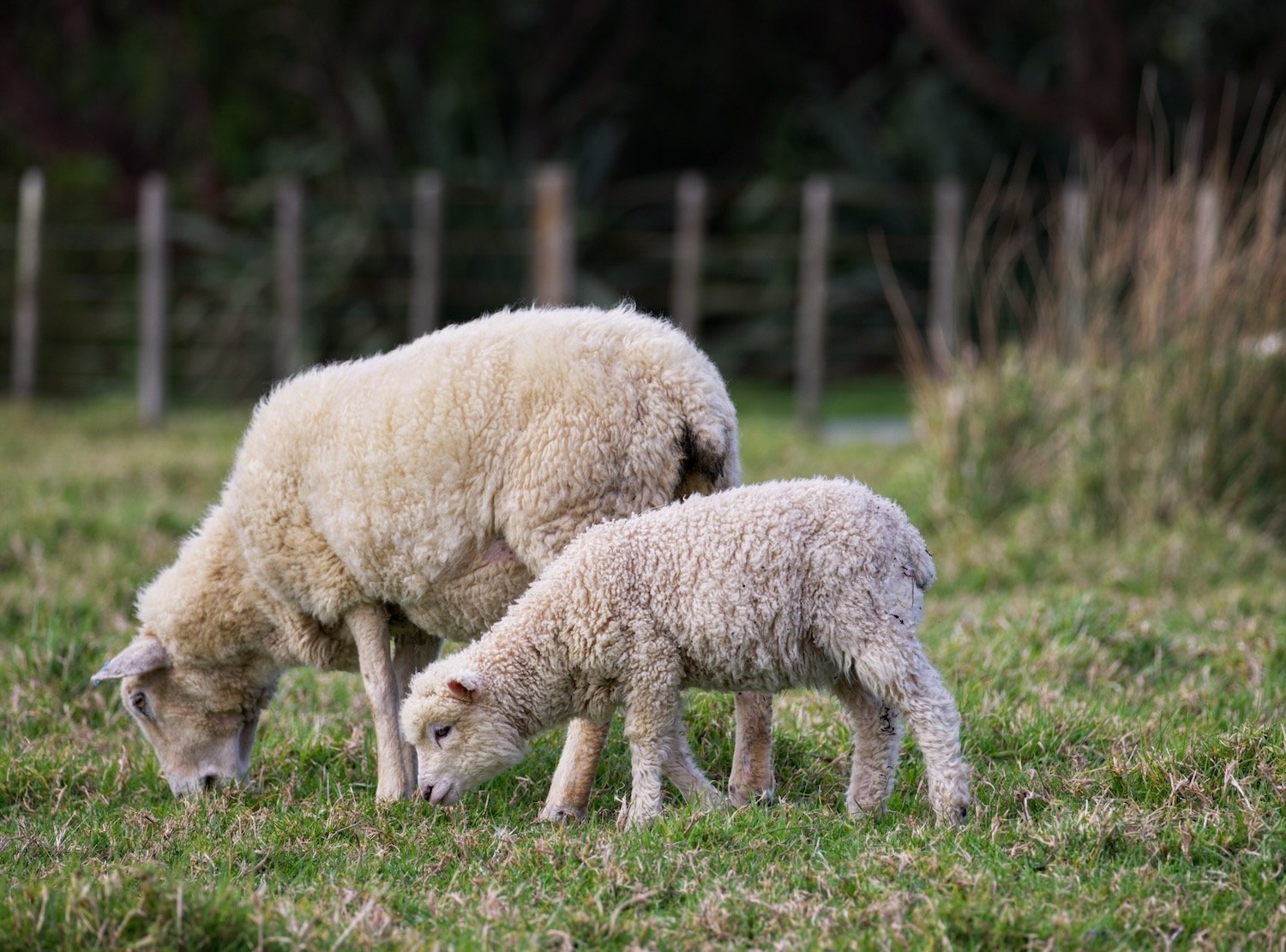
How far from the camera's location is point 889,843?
3795 mm

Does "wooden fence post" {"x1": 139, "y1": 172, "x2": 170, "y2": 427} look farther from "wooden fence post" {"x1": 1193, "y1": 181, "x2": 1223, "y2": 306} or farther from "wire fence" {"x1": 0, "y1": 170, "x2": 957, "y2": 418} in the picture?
"wooden fence post" {"x1": 1193, "y1": 181, "x2": 1223, "y2": 306}

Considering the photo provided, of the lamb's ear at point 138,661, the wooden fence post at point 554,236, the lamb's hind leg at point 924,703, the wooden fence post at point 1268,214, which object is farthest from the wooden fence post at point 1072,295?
the wooden fence post at point 554,236

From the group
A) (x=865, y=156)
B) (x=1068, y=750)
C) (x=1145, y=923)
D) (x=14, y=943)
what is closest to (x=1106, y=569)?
(x=1068, y=750)

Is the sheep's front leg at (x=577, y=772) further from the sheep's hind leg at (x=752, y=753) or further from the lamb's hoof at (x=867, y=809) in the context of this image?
the lamb's hoof at (x=867, y=809)

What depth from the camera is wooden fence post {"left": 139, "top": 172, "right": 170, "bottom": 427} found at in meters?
14.0

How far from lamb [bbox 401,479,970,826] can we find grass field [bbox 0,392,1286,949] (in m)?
0.19

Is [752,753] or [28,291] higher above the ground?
[28,291]

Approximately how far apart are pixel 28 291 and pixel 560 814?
41.6 ft

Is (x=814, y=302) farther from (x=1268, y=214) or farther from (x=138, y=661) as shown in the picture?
(x=138, y=661)

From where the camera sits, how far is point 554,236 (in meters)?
13.9

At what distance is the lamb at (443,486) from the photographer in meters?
4.39

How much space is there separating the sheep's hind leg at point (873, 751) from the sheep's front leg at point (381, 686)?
1.28m

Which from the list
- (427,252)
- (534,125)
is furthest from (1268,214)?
(534,125)

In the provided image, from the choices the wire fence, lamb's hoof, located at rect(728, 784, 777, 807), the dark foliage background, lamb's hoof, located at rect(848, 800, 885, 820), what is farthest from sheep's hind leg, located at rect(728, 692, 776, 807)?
the wire fence
